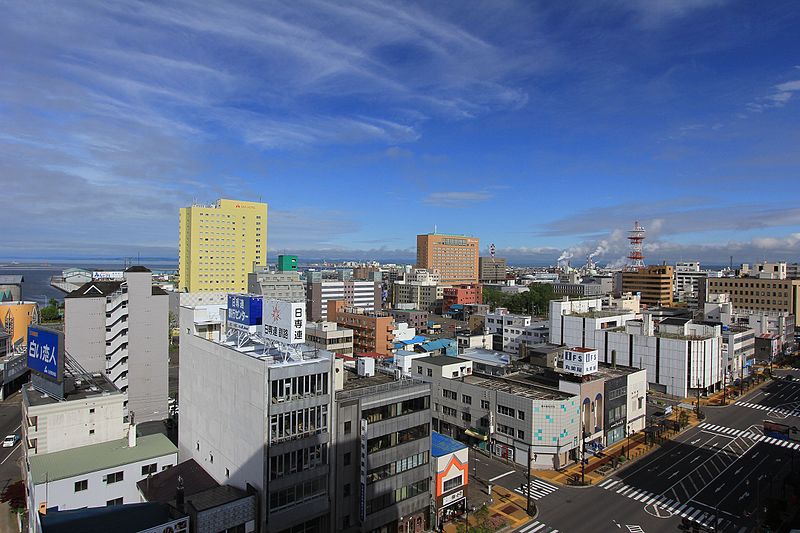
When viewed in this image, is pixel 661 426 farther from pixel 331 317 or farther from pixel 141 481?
pixel 331 317

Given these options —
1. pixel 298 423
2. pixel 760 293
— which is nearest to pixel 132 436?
pixel 298 423

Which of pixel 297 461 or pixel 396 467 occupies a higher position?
pixel 297 461

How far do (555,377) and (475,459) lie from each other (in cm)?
1371

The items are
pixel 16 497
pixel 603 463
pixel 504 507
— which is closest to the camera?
pixel 16 497

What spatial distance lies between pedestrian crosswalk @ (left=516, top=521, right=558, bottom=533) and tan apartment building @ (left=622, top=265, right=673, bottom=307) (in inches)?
5598

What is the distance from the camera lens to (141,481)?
35.9 m

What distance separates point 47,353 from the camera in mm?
39000

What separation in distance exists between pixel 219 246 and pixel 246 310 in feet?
467

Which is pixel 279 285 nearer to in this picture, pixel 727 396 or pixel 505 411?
pixel 505 411

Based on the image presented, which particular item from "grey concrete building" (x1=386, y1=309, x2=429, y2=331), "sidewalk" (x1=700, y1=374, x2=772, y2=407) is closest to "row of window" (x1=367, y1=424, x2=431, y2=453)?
"sidewalk" (x1=700, y1=374, x2=772, y2=407)

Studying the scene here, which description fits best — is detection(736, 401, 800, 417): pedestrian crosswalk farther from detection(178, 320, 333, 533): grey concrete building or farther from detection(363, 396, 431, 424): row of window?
detection(178, 320, 333, 533): grey concrete building

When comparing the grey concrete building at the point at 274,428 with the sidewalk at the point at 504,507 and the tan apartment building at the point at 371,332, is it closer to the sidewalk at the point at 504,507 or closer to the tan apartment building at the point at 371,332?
the sidewalk at the point at 504,507

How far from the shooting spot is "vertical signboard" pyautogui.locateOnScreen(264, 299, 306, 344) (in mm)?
30156

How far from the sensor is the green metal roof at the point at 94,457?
3381cm
